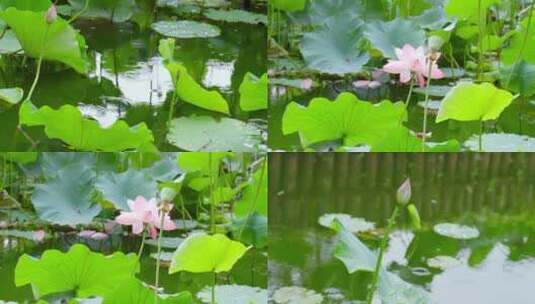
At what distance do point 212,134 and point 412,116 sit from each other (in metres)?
0.46

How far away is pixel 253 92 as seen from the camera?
2.02 meters

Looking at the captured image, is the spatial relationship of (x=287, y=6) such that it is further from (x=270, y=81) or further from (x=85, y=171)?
(x=85, y=171)

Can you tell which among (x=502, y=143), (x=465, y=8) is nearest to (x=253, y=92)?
(x=502, y=143)

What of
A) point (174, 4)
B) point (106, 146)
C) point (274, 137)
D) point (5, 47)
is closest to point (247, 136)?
point (274, 137)

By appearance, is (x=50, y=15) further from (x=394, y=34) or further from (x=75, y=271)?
(x=394, y=34)

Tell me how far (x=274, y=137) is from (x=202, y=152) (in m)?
0.18

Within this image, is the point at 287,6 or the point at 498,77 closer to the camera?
the point at 498,77

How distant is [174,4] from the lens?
9.59 feet

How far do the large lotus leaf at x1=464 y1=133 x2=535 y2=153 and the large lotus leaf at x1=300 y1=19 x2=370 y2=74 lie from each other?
0.37 m

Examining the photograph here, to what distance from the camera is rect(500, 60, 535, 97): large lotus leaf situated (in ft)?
7.11

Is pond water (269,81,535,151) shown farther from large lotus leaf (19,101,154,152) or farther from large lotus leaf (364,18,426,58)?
large lotus leaf (19,101,154,152)

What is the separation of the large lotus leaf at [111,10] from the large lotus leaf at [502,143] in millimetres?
1029

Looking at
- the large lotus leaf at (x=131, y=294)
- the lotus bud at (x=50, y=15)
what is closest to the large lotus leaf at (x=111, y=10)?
the lotus bud at (x=50, y=15)

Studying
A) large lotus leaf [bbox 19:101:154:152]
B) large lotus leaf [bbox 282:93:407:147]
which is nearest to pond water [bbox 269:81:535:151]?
large lotus leaf [bbox 282:93:407:147]
